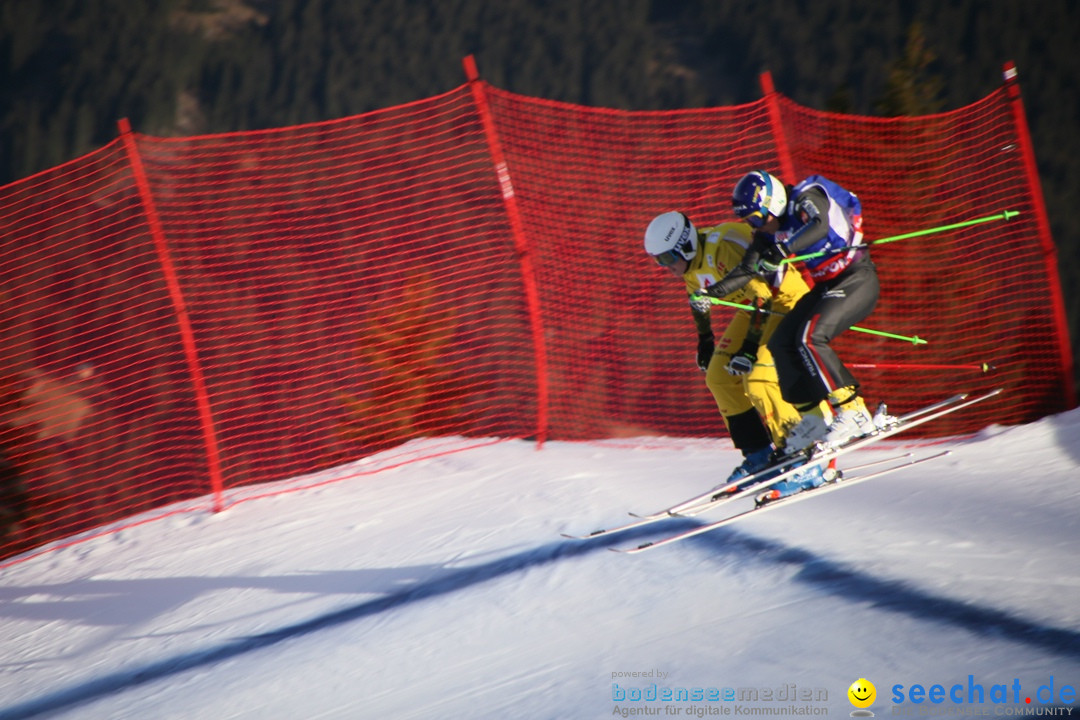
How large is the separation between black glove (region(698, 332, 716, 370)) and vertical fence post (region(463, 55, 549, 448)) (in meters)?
1.40

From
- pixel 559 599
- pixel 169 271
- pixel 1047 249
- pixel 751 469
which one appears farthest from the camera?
pixel 1047 249

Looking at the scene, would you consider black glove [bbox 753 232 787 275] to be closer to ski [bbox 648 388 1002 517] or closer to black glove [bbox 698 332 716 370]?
black glove [bbox 698 332 716 370]

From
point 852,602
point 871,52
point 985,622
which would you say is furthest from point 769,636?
point 871,52

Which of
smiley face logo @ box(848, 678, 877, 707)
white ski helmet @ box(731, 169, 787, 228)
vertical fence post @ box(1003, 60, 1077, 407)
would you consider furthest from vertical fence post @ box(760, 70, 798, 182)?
smiley face logo @ box(848, 678, 877, 707)

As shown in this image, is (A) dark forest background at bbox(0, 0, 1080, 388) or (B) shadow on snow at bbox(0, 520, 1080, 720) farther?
(A) dark forest background at bbox(0, 0, 1080, 388)

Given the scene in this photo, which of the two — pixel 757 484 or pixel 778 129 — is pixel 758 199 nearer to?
pixel 757 484

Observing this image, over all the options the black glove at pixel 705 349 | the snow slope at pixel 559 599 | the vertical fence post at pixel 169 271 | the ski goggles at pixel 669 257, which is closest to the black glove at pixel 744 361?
the black glove at pixel 705 349

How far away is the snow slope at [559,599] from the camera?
3.49m

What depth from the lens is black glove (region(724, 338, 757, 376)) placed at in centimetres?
500

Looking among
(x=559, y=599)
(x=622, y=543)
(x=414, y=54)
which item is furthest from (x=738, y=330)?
(x=414, y=54)

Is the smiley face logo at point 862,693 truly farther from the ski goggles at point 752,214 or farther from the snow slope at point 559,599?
the ski goggles at point 752,214

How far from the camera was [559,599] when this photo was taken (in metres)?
4.57

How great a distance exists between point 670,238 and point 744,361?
72 centimetres

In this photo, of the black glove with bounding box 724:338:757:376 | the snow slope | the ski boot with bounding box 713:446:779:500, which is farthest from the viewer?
the ski boot with bounding box 713:446:779:500
